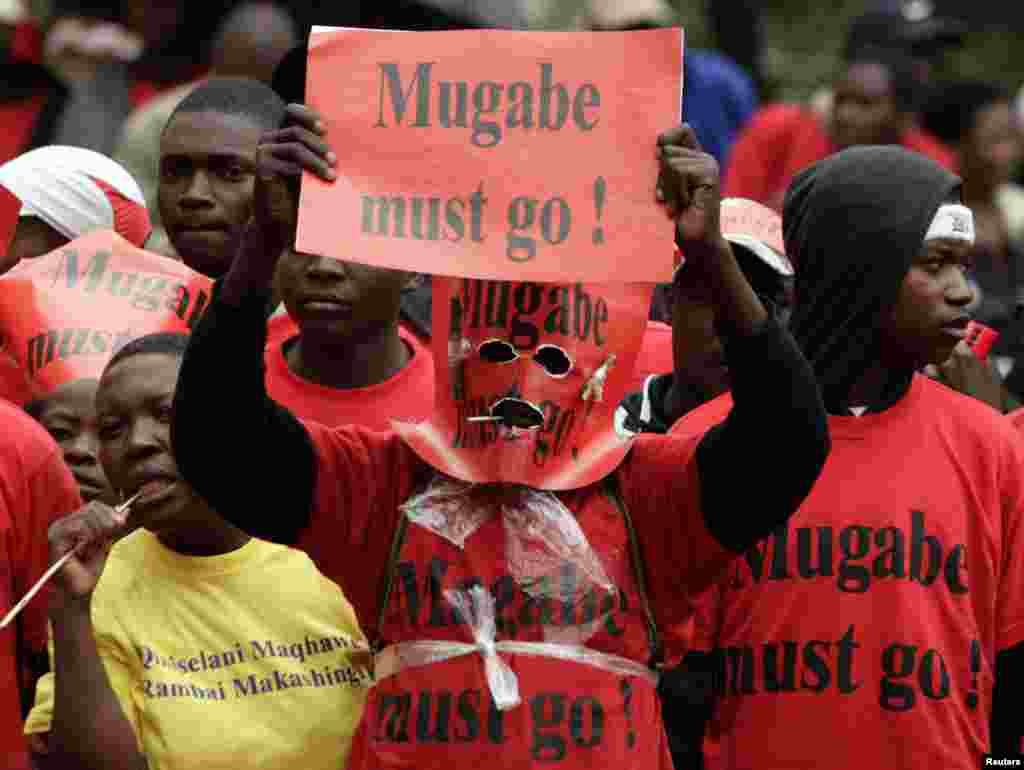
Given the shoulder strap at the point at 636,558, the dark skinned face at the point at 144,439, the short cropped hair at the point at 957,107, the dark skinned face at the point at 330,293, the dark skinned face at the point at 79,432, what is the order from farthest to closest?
the short cropped hair at the point at 957,107
the dark skinned face at the point at 79,432
the dark skinned face at the point at 330,293
the dark skinned face at the point at 144,439
the shoulder strap at the point at 636,558

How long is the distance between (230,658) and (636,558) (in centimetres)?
99

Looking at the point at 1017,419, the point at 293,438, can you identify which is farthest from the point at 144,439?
the point at 1017,419

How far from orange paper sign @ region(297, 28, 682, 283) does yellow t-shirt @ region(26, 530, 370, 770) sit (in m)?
1.00

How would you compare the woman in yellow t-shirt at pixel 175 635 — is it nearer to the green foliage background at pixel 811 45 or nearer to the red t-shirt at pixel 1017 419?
the red t-shirt at pixel 1017 419

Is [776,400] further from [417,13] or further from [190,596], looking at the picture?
[417,13]

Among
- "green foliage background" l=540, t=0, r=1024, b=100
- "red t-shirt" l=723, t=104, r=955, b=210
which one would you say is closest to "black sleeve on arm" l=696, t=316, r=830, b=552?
"red t-shirt" l=723, t=104, r=955, b=210

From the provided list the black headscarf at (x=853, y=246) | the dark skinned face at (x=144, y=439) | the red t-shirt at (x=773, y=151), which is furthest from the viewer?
the red t-shirt at (x=773, y=151)

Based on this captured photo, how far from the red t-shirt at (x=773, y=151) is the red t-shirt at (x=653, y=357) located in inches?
162

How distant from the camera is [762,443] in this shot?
15.3 ft

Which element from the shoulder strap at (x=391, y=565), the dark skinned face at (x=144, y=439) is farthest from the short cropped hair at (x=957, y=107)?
the shoulder strap at (x=391, y=565)

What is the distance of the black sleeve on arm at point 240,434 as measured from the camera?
15.2 feet

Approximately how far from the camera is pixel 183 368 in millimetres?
4672

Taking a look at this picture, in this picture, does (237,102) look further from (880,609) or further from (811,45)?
(811,45)

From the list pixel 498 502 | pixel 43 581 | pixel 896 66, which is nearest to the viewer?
pixel 498 502
